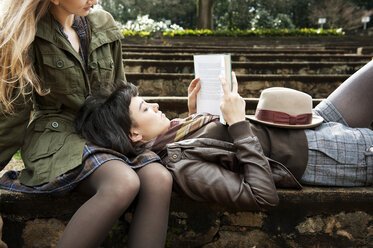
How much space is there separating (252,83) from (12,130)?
121 inches

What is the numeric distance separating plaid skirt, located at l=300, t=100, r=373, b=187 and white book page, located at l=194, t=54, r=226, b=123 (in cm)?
52

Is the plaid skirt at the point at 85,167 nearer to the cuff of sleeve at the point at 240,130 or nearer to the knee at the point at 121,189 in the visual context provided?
the knee at the point at 121,189

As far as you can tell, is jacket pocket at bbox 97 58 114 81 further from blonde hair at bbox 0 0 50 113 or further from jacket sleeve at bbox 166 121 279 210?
jacket sleeve at bbox 166 121 279 210

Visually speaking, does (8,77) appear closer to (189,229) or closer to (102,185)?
(102,185)

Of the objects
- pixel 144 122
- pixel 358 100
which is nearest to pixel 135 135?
pixel 144 122

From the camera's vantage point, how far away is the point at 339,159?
178 cm

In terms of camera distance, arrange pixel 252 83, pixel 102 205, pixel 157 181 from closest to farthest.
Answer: pixel 102 205, pixel 157 181, pixel 252 83

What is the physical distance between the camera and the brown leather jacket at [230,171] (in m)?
1.58

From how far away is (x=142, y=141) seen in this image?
1863 millimetres

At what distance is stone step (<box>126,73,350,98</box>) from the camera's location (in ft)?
13.7

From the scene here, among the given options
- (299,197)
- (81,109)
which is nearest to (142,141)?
(81,109)

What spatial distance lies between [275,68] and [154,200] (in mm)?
4034

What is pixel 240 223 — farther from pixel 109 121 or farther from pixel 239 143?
pixel 109 121

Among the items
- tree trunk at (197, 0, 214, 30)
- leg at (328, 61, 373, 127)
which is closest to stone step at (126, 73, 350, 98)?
leg at (328, 61, 373, 127)
